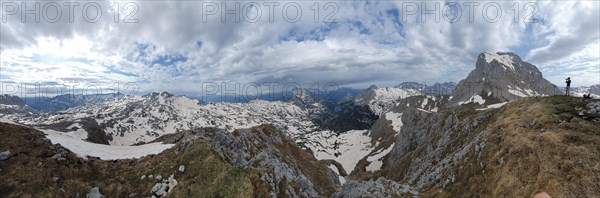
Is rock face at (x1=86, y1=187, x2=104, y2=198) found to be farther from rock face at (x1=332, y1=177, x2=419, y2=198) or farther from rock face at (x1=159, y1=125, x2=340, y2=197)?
rock face at (x1=332, y1=177, x2=419, y2=198)

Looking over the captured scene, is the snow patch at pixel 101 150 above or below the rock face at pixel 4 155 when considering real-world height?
below

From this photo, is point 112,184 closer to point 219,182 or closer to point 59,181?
point 59,181

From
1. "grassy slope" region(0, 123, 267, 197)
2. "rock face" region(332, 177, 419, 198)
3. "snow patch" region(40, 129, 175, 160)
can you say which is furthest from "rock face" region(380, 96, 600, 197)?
"snow patch" region(40, 129, 175, 160)

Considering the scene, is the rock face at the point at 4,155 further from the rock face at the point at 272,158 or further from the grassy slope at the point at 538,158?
the grassy slope at the point at 538,158

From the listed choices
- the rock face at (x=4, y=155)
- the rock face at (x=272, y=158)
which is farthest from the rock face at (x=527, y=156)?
the rock face at (x=4, y=155)

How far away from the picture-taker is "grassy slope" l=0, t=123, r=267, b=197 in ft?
101

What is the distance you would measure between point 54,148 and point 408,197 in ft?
167

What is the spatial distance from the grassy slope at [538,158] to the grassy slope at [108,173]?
3047 cm

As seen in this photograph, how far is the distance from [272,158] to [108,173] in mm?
26082

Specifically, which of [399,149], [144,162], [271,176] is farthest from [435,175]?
[399,149]

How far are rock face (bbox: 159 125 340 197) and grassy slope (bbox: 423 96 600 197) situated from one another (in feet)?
77.4

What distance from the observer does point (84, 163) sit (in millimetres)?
35656

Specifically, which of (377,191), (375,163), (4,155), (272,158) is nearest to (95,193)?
(4,155)

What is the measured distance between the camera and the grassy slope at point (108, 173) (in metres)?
30.7
